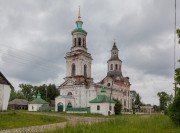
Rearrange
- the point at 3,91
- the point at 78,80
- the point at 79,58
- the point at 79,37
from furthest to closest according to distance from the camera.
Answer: the point at 79,37
the point at 79,58
the point at 78,80
the point at 3,91

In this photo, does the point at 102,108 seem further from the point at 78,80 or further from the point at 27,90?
the point at 27,90

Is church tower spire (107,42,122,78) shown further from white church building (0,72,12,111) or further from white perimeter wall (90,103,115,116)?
white church building (0,72,12,111)

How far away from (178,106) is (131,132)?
19.0 ft

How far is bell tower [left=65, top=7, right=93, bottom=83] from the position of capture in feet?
→ 173

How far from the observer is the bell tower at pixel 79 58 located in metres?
52.7

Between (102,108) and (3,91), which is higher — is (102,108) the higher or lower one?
the lower one

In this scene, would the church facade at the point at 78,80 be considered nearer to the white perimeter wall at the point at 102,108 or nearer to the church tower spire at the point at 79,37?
the church tower spire at the point at 79,37

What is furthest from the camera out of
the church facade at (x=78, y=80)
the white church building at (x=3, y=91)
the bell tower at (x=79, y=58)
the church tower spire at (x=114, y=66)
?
the church tower spire at (x=114, y=66)

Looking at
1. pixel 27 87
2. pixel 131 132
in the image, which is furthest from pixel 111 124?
pixel 27 87

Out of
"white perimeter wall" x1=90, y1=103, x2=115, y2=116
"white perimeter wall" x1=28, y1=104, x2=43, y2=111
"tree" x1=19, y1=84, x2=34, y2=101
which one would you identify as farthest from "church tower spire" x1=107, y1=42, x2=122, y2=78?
"tree" x1=19, y1=84, x2=34, y2=101

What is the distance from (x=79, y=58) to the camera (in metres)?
52.7

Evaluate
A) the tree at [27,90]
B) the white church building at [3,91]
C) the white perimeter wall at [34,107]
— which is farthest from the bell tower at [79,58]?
the tree at [27,90]

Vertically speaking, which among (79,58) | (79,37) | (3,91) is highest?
(79,37)

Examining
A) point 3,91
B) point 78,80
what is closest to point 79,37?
point 78,80
